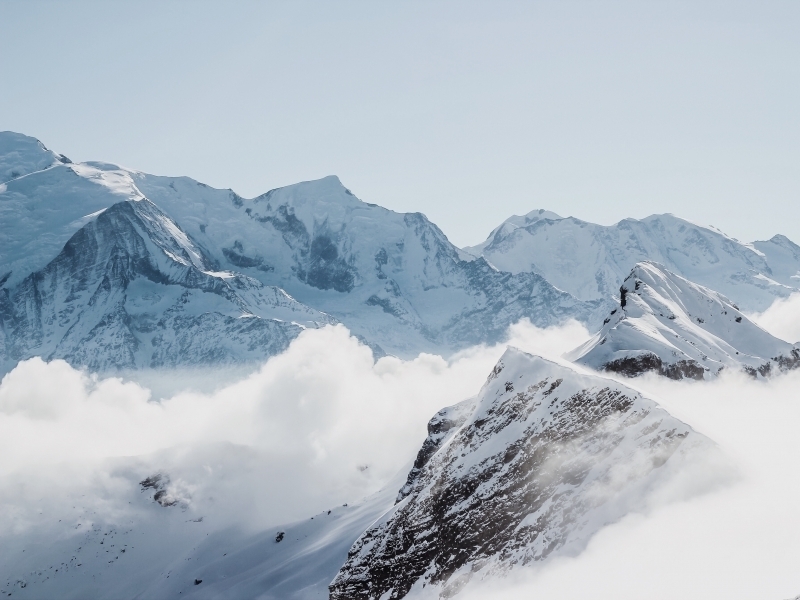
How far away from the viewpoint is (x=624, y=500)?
57750 mm

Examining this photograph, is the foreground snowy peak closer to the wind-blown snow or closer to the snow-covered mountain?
the wind-blown snow

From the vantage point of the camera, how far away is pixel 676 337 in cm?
14200

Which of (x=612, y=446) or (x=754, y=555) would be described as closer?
(x=754, y=555)

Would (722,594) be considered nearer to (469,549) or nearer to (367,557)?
(469,549)

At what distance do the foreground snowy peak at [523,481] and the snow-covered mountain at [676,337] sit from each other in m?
49.1

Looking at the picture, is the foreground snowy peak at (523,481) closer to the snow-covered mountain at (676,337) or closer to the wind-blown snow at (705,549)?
the wind-blown snow at (705,549)

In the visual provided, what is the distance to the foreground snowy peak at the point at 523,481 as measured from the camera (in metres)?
59.4

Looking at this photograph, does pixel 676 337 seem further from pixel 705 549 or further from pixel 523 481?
pixel 705 549

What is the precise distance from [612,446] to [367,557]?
31.6 meters

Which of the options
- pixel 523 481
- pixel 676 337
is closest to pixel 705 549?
pixel 523 481

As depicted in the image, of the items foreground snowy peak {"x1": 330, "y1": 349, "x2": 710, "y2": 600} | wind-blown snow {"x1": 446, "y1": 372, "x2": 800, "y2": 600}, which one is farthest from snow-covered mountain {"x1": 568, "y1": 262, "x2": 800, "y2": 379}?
wind-blown snow {"x1": 446, "y1": 372, "x2": 800, "y2": 600}

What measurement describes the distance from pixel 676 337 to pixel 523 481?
84.8m

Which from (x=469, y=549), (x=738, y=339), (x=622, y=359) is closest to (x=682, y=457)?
(x=469, y=549)

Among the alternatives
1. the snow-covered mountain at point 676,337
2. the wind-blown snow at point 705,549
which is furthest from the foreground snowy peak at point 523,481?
the snow-covered mountain at point 676,337
